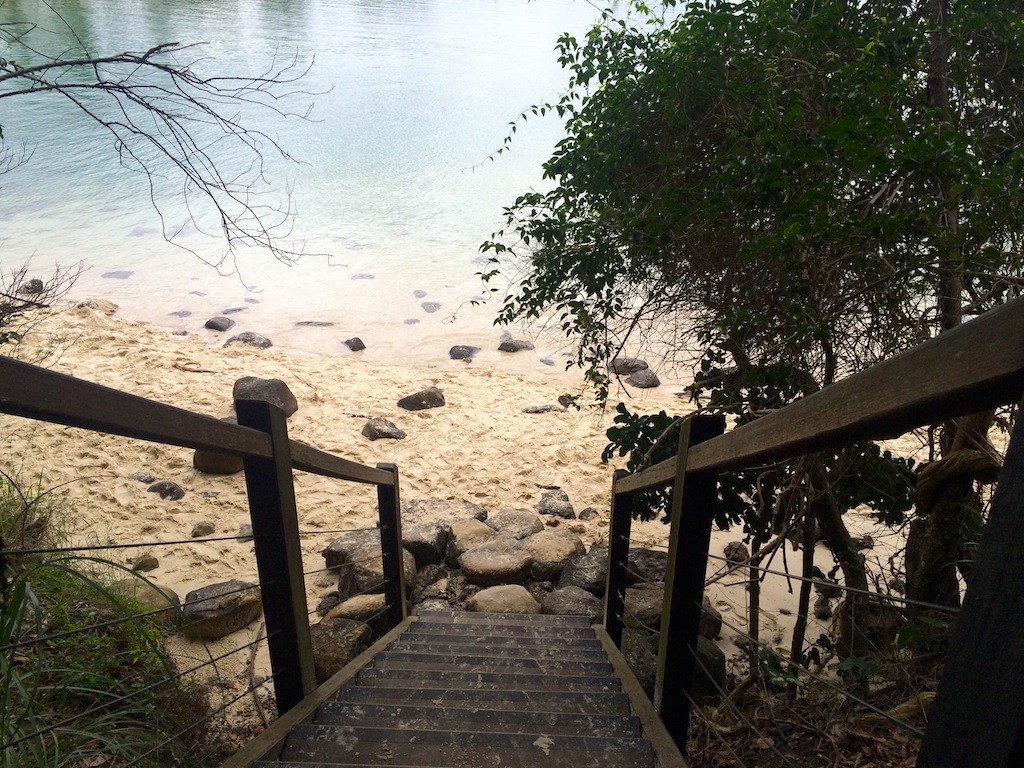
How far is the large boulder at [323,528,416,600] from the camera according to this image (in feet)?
16.3

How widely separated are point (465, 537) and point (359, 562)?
1.17 metres

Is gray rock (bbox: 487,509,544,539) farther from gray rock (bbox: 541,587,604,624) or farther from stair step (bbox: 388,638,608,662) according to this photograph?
stair step (bbox: 388,638,608,662)

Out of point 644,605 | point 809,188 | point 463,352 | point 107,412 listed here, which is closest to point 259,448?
point 107,412

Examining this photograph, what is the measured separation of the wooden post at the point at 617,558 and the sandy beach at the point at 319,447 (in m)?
1.01

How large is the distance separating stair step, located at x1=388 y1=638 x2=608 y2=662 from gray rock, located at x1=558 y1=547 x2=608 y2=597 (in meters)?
1.78

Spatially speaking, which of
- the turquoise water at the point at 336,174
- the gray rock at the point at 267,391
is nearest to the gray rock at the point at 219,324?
the turquoise water at the point at 336,174

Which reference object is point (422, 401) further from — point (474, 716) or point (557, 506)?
point (474, 716)

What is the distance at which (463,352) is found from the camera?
1142 cm

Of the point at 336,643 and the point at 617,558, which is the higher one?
the point at 617,558

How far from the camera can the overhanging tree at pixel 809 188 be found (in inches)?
103

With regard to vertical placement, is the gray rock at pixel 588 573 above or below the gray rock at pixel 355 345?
above

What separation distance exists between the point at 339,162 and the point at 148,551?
81.1 feet

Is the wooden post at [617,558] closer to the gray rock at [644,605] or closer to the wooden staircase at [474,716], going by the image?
the wooden staircase at [474,716]

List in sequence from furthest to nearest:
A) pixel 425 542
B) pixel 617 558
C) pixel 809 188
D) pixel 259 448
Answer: pixel 425 542 < pixel 617 558 < pixel 809 188 < pixel 259 448
